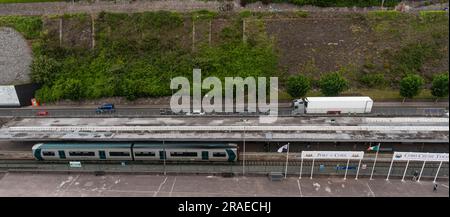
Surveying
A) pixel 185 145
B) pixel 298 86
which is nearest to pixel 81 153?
pixel 185 145

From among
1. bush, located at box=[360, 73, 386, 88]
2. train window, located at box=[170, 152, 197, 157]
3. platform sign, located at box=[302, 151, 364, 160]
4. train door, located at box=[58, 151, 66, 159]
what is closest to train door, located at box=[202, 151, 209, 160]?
train window, located at box=[170, 152, 197, 157]

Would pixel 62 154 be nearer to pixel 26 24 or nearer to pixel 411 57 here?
pixel 26 24

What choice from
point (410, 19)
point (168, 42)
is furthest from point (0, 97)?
point (410, 19)

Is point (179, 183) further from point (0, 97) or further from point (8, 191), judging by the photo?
point (0, 97)

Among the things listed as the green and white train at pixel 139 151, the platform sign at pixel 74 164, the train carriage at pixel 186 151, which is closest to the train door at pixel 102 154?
Result: the green and white train at pixel 139 151

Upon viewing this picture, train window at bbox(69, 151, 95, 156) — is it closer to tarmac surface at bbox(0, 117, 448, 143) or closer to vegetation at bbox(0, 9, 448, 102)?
tarmac surface at bbox(0, 117, 448, 143)

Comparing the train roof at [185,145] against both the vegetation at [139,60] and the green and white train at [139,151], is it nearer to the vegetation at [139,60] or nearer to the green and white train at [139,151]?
the green and white train at [139,151]
